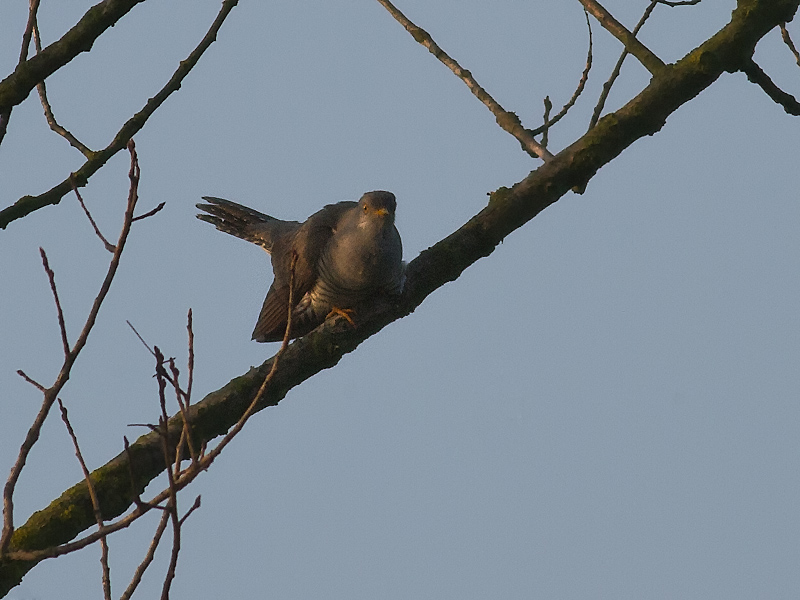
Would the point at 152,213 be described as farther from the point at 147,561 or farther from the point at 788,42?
the point at 788,42

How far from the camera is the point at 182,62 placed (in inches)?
113

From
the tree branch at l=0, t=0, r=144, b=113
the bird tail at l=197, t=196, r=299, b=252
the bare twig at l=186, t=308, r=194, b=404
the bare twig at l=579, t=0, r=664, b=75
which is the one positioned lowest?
the bare twig at l=186, t=308, r=194, b=404

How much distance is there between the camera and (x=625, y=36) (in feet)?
12.7

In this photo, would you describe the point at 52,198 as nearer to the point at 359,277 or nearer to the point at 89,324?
the point at 89,324

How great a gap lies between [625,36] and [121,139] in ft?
6.85

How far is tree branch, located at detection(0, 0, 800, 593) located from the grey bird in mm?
970

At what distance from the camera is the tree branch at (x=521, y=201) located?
10.4 feet

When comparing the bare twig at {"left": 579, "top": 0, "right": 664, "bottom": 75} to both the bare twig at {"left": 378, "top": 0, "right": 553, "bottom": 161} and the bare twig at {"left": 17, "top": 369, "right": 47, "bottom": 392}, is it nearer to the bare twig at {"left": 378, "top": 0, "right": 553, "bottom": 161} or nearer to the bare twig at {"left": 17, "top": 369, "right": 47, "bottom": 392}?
the bare twig at {"left": 378, "top": 0, "right": 553, "bottom": 161}

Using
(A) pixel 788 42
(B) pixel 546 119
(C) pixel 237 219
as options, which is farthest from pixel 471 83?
(C) pixel 237 219

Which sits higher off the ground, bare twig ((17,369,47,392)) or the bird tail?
the bird tail

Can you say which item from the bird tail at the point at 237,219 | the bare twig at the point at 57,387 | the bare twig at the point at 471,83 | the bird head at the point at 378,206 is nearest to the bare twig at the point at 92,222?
the bare twig at the point at 57,387

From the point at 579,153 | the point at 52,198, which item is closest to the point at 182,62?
the point at 52,198

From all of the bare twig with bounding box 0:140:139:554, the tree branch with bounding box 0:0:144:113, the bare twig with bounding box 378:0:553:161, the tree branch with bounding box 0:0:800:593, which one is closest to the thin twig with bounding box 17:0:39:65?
the tree branch with bounding box 0:0:144:113

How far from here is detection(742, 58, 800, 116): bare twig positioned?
3438mm
